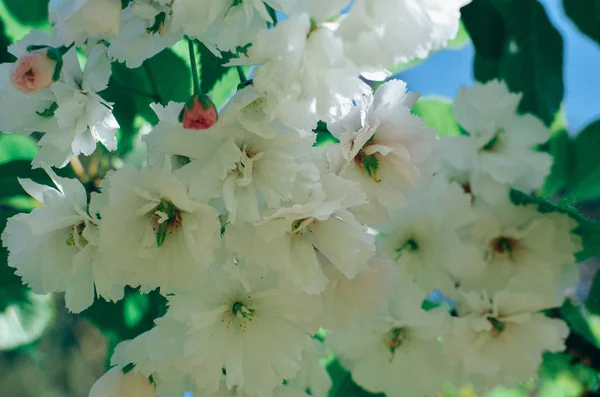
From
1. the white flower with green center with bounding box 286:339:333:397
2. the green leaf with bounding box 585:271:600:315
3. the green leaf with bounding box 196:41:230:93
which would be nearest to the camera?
the green leaf with bounding box 196:41:230:93

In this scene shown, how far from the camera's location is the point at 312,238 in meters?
0.65

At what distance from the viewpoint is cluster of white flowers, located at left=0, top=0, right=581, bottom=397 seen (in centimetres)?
53

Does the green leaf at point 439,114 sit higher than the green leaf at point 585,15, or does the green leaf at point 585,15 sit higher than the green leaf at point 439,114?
the green leaf at point 585,15

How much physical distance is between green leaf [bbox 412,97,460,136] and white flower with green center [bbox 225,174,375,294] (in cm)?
64

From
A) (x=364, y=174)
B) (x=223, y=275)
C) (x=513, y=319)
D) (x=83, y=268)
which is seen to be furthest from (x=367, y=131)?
(x=513, y=319)

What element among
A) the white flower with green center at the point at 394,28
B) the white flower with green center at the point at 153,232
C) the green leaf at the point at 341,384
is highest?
the white flower with green center at the point at 394,28

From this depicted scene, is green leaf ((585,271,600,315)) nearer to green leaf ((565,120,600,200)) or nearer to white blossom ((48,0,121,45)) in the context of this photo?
green leaf ((565,120,600,200))

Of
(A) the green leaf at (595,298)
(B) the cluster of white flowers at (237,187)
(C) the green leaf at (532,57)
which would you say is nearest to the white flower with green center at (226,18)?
(B) the cluster of white flowers at (237,187)

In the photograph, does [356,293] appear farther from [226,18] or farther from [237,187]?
[226,18]

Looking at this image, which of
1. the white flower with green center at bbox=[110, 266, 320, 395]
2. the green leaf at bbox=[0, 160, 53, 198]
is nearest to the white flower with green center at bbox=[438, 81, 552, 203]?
the white flower with green center at bbox=[110, 266, 320, 395]

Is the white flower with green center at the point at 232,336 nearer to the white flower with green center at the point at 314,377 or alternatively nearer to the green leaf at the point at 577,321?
the white flower with green center at the point at 314,377

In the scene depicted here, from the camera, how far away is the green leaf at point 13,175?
3.20 feet

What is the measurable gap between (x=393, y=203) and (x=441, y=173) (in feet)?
1.06

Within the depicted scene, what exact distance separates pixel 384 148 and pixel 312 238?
0.12m
